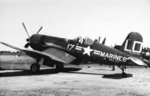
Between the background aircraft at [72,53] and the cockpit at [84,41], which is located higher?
the cockpit at [84,41]

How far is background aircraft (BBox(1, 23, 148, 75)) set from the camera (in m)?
8.94

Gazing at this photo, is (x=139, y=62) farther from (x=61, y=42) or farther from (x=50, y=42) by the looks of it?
(x=50, y=42)

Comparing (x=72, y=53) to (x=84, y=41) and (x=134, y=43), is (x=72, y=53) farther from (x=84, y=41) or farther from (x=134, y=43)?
(x=134, y=43)

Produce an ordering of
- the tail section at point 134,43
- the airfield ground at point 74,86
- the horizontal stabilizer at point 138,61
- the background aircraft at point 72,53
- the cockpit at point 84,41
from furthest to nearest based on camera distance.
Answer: the cockpit at point 84,41 → the background aircraft at point 72,53 → the tail section at point 134,43 → the horizontal stabilizer at point 138,61 → the airfield ground at point 74,86

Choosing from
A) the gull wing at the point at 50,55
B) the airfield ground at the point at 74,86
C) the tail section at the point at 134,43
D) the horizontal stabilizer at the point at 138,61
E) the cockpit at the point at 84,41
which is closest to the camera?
the airfield ground at the point at 74,86

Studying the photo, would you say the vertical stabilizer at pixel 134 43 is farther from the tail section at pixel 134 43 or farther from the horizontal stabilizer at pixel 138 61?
the horizontal stabilizer at pixel 138 61

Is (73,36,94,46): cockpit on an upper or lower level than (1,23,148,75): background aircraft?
upper

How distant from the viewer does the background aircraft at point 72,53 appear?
8.94 metres

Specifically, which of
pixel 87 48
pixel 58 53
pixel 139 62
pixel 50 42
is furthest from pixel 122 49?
pixel 50 42

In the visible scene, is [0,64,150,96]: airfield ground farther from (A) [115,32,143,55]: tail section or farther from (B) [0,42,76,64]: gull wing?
(B) [0,42,76,64]: gull wing

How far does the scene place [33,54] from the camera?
9859 mm

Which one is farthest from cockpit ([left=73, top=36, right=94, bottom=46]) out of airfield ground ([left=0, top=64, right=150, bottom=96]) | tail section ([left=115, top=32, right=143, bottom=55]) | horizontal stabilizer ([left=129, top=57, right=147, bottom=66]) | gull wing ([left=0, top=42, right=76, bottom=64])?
airfield ground ([left=0, top=64, right=150, bottom=96])

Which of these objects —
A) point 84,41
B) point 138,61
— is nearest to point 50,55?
point 84,41

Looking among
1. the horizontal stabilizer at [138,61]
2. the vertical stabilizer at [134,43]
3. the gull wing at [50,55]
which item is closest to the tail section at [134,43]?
the vertical stabilizer at [134,43]
